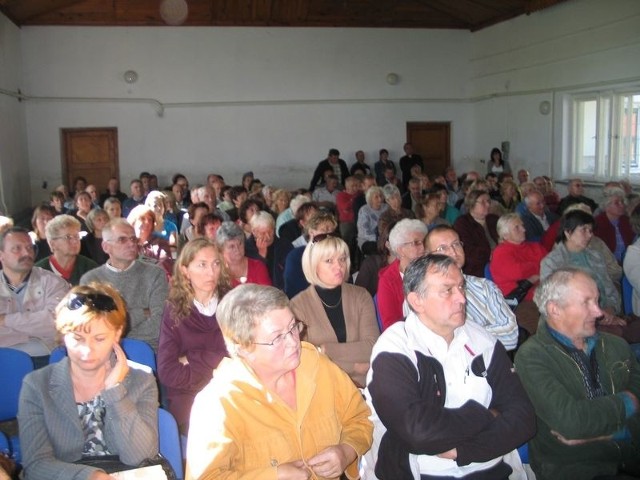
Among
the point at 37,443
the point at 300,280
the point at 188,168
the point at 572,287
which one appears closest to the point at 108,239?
the point at 300,280

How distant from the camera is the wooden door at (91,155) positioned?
12938 millimetres

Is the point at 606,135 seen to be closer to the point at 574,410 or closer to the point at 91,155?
the point at 574,410

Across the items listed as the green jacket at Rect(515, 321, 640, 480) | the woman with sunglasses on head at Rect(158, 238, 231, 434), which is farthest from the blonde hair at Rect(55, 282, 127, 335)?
the green jacket at Rect(515, 321, 640, 480)

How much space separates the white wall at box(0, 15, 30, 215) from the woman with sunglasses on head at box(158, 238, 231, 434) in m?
7.43

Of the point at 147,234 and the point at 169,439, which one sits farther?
the point at 147,234

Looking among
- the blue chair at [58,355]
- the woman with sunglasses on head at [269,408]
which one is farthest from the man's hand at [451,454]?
the blue chair at [58,355]

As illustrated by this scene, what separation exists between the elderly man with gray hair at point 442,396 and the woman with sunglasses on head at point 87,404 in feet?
2.84

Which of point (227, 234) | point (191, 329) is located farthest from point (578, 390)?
point (227, 234)

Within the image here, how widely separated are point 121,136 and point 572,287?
39.0ft

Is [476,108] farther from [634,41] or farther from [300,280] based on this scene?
[300,280]

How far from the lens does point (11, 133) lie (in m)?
11.0

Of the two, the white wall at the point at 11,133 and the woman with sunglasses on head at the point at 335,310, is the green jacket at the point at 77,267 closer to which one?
the woman with sunglasses on head at the point at 335,310

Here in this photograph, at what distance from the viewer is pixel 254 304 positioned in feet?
7.01

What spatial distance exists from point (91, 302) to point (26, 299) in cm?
152
